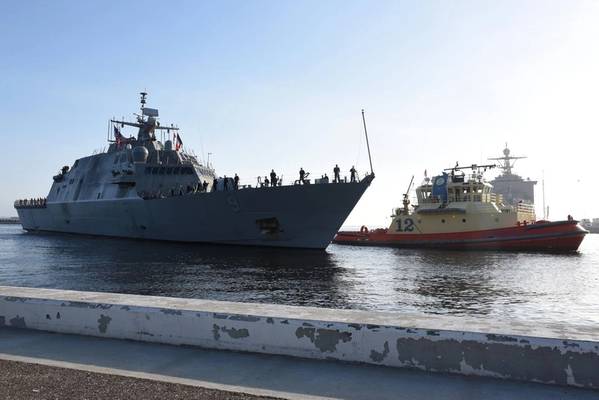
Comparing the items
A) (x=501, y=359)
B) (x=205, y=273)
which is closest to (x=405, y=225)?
(x=205, y=273)

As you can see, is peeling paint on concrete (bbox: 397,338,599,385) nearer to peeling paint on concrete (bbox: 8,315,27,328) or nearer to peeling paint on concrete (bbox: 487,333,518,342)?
peeling paint on concrete (bbox: 487,333,518,342)

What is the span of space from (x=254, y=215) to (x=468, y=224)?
17770 mm

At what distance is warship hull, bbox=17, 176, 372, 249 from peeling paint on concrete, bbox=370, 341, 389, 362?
23.7m

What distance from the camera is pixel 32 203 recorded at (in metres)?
59.9

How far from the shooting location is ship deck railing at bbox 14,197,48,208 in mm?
54534

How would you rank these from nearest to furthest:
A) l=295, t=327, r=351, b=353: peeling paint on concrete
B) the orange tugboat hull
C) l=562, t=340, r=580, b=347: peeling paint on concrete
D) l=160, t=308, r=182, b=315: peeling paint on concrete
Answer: l=562, t=340, r=580, b=347: peeling paint on concrete, l=295, t=327, r=351, b=353: peeling paint on concrete, l=160, t=308, r=182, b=315: peeling paint on concrete, the orange tugboat hull

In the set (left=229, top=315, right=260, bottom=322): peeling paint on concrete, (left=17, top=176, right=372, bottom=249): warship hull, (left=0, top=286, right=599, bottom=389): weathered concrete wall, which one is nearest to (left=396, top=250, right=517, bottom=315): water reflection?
(left=17, top=176, right=372, bottom=249): warship hull

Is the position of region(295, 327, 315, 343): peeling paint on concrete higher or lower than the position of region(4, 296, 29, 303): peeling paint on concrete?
lower

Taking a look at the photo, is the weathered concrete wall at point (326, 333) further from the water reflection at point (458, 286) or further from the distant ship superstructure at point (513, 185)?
the distant ship superstructure at point (513, 185)

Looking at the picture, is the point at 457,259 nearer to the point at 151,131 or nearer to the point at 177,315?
the point at 177,315

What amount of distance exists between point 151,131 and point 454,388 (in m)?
45.8

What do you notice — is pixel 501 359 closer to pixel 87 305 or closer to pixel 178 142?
pixel 87 305

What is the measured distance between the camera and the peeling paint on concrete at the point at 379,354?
3.61 m

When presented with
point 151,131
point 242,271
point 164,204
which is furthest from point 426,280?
point 151,131
